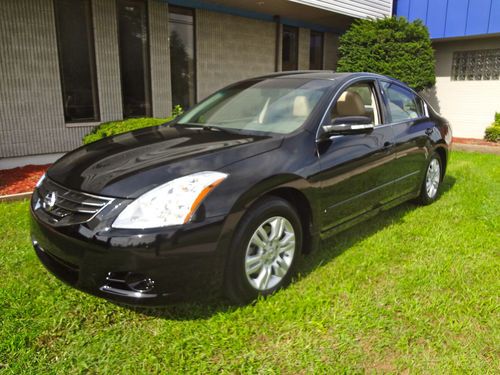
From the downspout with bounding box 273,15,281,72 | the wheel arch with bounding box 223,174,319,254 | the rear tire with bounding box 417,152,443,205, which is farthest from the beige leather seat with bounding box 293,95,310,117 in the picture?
the downspout with bounding box 273,15,281,72

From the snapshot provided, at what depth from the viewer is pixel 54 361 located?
7.07 feet

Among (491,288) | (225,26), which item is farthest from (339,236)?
(225,26)

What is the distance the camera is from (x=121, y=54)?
7777 millimetres

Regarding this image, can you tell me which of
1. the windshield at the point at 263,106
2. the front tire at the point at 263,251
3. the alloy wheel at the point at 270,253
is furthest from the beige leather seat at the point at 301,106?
the alloy wheel at the point at 270,253

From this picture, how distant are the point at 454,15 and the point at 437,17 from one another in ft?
1.46

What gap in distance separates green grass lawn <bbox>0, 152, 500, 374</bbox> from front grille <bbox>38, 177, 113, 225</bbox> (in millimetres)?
629

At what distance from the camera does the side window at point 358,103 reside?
3493 millimetres

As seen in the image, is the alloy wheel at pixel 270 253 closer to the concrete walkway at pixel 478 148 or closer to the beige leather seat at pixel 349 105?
the beige leather seat at pixel 349 105

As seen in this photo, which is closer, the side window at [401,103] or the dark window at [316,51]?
the side window at [401,103]

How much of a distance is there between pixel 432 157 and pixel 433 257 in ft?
5.74

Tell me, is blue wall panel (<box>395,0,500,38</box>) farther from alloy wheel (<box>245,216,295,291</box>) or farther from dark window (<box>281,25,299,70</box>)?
alloy wheel (<box>245,216,295,291</box>)

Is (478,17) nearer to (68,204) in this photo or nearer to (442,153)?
→ (442,153)

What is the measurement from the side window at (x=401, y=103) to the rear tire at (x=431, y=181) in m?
0.60

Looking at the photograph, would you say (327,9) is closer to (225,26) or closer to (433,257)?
(225,26)
